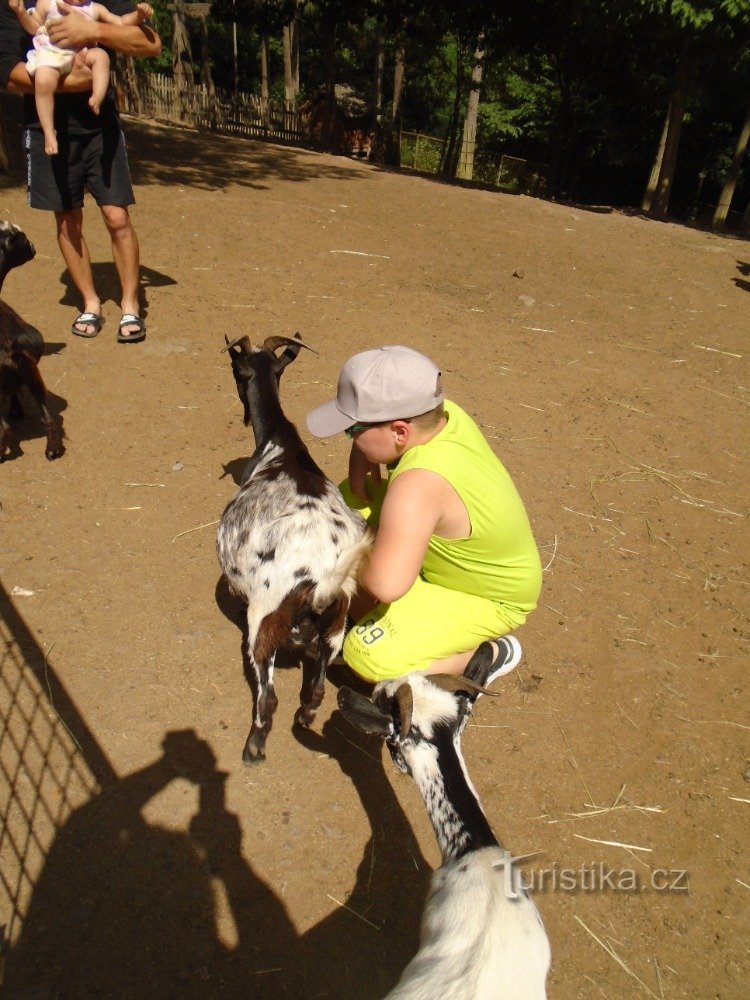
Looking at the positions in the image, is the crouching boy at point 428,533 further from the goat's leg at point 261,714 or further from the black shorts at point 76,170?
the black shorts at point 76,170

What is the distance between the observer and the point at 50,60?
446 centimetres

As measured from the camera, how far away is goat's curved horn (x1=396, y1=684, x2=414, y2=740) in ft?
6.66

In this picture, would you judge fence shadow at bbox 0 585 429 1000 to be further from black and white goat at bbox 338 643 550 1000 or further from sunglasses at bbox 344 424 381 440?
sunglasses at bbox 344 424 381 440

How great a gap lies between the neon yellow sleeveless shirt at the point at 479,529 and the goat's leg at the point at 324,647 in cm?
39

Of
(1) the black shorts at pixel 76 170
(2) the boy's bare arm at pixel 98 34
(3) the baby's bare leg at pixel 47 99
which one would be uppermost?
(2) the boy's bare arm at pixel 98 34

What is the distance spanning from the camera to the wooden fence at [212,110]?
21.6m

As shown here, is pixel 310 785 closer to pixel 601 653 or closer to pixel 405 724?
pixel 405 724

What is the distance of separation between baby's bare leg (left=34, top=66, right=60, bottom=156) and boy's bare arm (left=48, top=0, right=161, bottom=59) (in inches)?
8.6

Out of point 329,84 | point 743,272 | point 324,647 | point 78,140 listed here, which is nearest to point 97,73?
point 78,140

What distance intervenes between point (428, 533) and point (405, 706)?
58cm

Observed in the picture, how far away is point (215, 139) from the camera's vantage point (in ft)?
51.2

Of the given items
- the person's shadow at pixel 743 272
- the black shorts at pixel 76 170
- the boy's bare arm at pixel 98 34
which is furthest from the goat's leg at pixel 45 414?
the person's shadow at pixel 743 272

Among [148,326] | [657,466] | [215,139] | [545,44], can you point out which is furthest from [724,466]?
[545,44]

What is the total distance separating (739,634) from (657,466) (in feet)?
5.59
